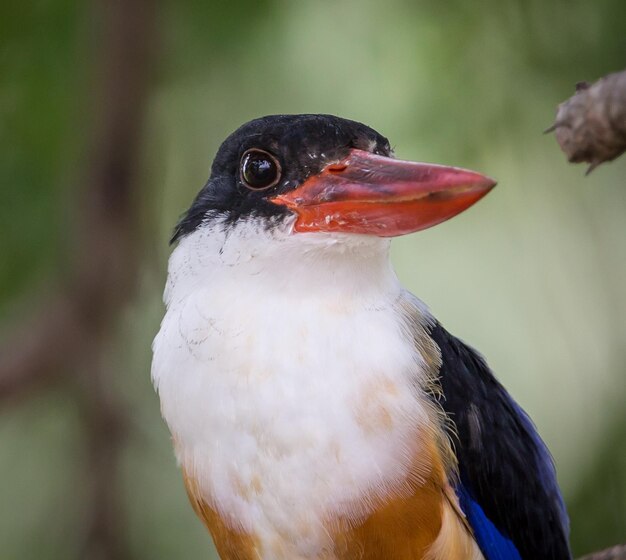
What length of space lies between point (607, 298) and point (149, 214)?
1.78 meters

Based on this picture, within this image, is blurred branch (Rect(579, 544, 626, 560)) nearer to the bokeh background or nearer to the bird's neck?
the bird's neck

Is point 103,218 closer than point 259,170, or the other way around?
point 259,170

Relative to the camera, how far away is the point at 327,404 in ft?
7.34

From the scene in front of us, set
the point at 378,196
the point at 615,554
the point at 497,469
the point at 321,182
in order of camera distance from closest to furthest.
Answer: the point at 615,554, the point at 378,196, the point at 321,182, the point at 497,469

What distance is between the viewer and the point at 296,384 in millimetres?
2250

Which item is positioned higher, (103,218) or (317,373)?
(103,218)

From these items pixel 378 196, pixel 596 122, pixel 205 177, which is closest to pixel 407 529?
pixel 378 196

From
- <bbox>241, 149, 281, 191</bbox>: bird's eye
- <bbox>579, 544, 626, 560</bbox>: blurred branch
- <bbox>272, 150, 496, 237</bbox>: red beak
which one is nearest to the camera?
<bbox>579, 544, 626, 560</bbox>: blurred branch

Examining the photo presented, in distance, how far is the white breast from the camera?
2.25 metres

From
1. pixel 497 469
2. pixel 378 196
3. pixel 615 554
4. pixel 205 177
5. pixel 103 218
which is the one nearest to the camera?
pixel 615 554

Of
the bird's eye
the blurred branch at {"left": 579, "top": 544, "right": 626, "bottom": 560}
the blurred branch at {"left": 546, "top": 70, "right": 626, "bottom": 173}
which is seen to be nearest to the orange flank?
the blurred branch at {"left": 579, "top": 544, "right": 626, "bottom": 560}

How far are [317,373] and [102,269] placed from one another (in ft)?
5.11

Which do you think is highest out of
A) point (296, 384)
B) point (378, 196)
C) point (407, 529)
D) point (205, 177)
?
point (205, 177)

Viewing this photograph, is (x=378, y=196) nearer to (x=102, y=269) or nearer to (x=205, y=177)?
(x=102, y=269)
